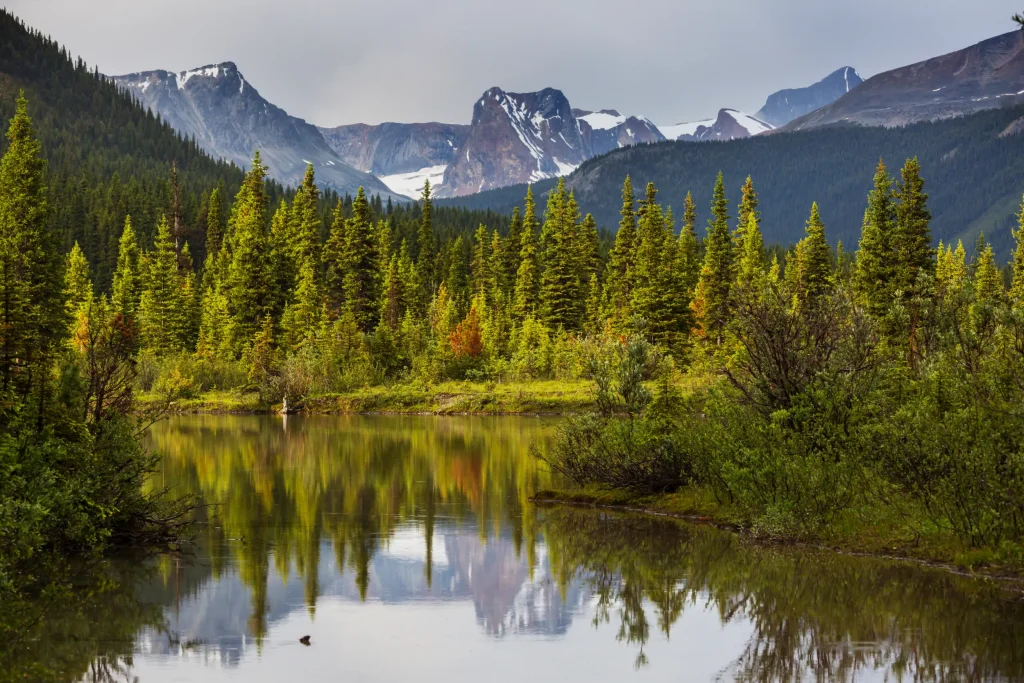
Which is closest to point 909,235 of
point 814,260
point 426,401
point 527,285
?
point 814,260

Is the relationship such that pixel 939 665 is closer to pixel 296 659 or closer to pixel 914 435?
pixel 914 435

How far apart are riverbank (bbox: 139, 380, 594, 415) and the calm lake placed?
148 feet

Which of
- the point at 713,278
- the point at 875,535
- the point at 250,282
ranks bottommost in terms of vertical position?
the point at 875,535

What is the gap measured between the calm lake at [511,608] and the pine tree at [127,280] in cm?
8358

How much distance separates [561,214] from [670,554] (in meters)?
84.0

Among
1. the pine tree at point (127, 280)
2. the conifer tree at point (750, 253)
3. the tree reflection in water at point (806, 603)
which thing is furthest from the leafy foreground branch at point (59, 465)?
the pine tree at point (127, 280)

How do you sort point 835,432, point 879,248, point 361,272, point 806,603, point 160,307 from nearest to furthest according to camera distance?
point 806,603
point 835,432
point 879,248
point 361,272
point 160,307

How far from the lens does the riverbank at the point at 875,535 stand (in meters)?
20.7

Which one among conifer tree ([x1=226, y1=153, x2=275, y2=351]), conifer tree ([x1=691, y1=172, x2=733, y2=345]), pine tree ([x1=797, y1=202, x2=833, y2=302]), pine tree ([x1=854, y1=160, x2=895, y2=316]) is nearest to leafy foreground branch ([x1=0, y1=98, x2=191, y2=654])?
pine tree ([x1=854, y1=160, x2=895, y2=316])

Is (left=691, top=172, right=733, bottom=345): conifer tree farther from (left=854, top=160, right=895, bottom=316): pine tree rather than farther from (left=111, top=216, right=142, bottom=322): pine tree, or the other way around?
(left=111, top=216, right=142, bottom=322): pine tree

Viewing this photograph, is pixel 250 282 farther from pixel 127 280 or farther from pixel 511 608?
pixel 511 608

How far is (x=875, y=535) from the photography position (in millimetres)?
23344

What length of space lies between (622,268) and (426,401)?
1183 inches

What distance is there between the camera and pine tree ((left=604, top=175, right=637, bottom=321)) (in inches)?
3903
